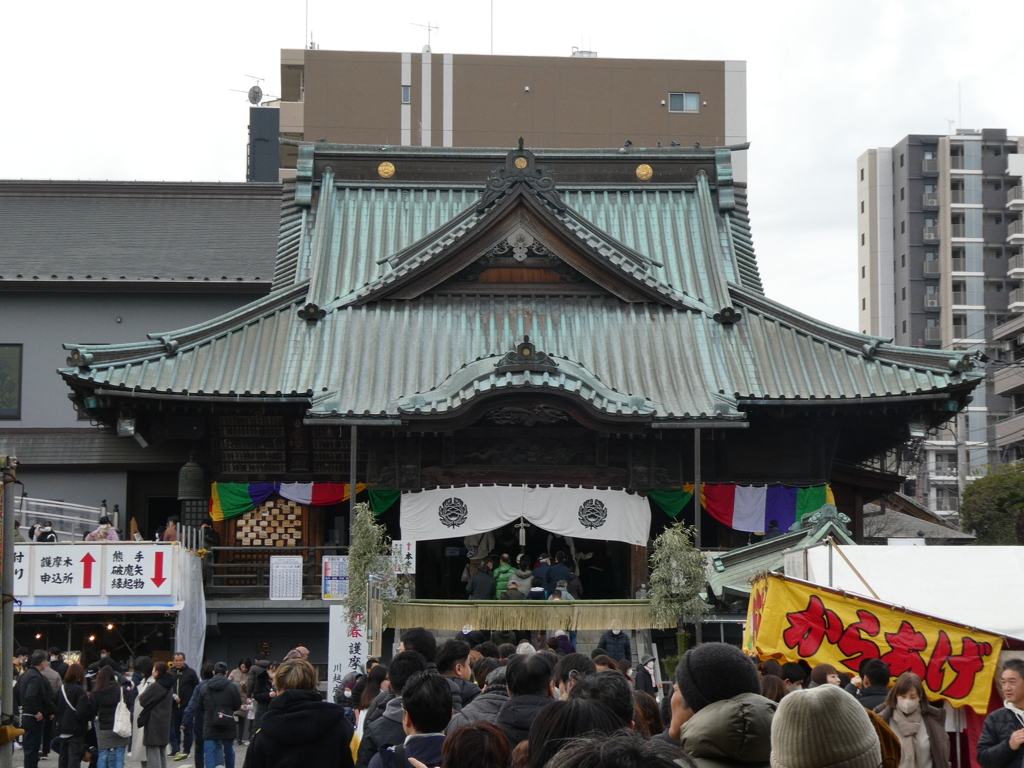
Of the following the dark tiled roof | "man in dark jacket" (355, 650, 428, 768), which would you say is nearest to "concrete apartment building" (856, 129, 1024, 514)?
the dark tiled roof

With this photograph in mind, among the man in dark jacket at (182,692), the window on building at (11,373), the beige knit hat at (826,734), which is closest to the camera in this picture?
the beige knit hat at (826,734)

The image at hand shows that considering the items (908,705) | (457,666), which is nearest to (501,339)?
(457,666)

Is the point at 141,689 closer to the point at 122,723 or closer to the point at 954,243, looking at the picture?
the point at 122,723

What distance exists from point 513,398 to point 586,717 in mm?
17605

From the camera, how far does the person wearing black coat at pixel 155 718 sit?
53.0 ft

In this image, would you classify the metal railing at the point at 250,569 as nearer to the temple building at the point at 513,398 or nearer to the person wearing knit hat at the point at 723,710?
the temple building at the point at 513,398

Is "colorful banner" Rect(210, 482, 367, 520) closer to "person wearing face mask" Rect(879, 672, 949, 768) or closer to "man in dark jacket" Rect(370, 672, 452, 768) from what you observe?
"person wearing face mask" Rect(879, 672, 949, 768)

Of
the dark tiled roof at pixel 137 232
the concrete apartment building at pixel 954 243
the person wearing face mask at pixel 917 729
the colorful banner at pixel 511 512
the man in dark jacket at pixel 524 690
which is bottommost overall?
the person wearing face mask at pixel 917 729

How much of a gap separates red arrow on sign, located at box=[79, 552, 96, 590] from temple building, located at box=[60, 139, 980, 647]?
2835mm

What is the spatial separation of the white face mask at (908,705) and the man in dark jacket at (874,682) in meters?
0.49

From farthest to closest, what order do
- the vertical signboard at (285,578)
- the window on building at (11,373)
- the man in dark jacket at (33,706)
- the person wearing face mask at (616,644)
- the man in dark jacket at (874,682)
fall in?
the window on building at (11,373), the vertical signboard at (285,578), the person wearing face mask at (616,644), the man in dark jacket at (33,706), the man in dark jacket at (874,682)

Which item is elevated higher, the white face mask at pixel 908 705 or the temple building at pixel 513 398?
the temple building at pixel 513 398

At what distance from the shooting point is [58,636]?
23531 mm

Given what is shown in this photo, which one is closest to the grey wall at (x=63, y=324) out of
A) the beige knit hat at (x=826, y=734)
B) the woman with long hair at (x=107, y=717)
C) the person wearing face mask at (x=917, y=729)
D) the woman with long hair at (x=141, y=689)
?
the woman with long hair at (x=141, y=689)
